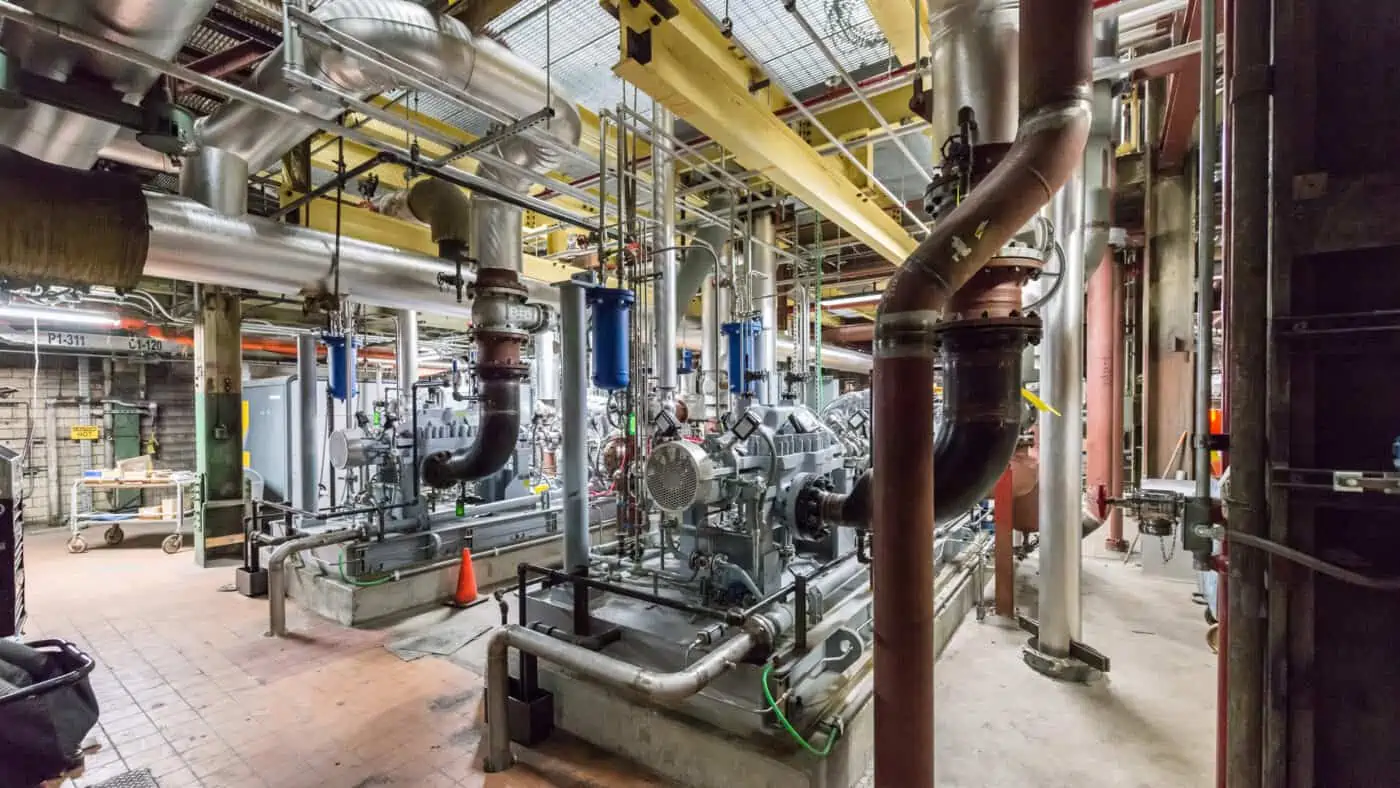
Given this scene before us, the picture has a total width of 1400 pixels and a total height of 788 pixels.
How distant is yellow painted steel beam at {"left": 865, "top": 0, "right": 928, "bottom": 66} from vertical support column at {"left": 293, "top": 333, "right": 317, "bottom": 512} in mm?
6495

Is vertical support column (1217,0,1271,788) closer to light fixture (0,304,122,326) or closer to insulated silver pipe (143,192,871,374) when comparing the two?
insulated silver pipe (143,192,871,374)

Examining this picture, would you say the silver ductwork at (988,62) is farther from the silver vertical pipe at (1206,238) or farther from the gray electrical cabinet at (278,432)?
the gray electrical cabinet at (278,432)

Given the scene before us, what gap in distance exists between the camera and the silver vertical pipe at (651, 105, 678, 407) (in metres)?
3.75

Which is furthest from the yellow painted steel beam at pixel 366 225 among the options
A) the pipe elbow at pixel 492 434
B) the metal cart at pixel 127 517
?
the metal cart at pixel 127 517

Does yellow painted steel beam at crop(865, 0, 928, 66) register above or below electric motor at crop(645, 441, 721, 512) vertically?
above

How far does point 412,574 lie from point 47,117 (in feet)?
11.4

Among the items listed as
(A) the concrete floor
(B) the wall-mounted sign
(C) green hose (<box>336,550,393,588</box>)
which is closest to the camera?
(A) the concrete floor

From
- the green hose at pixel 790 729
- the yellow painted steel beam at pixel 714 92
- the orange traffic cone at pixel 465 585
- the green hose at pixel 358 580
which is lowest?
the orange traffic cone at pixel 465 585

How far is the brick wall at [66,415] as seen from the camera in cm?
805

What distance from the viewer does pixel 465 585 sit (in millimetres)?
4770

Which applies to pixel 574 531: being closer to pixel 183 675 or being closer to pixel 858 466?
pixel 858 466

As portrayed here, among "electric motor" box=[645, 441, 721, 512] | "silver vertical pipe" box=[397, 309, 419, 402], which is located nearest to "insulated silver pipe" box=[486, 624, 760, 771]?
"electric motor" box=[645, 441, 721, 512]

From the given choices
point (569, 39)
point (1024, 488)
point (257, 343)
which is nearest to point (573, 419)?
point (569, 39)

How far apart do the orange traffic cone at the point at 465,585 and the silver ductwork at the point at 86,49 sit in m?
3.51
